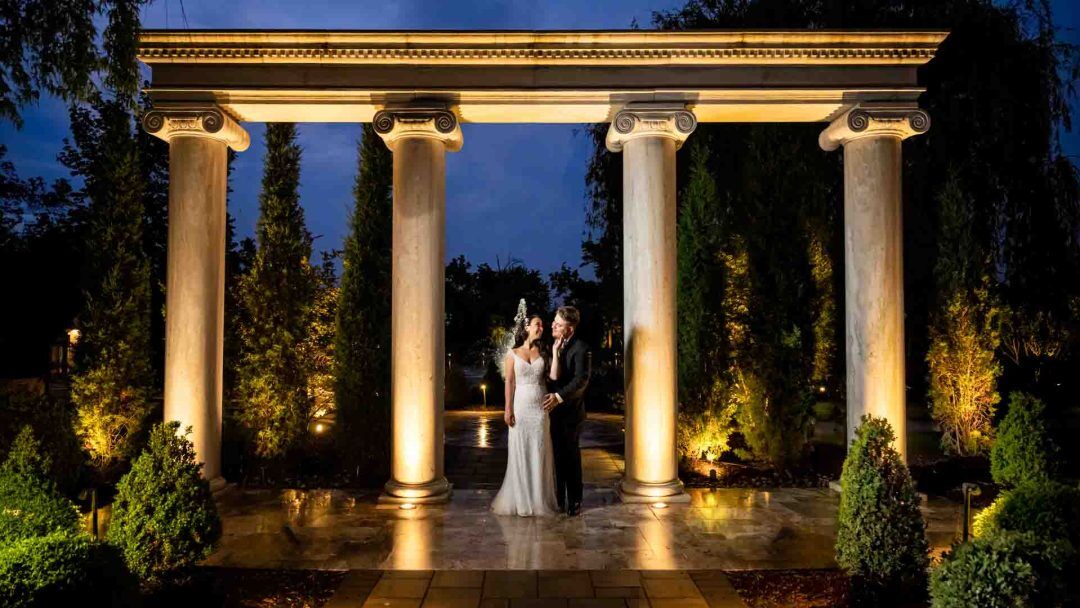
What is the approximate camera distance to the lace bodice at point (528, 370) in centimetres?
752

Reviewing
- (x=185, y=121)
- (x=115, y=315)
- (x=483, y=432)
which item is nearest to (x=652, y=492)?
(x=185, y=121)

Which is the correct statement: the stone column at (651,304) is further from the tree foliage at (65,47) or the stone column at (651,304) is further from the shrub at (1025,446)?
the tree foliage at (65,47)

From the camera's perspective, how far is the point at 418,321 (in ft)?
27.2

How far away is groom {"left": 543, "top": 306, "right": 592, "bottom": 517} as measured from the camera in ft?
24.4

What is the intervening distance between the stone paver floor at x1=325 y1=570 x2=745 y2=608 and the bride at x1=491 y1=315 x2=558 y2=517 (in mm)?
1797

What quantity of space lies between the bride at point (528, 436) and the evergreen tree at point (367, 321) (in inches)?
132

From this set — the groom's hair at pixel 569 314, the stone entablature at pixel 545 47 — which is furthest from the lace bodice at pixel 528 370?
the stone entablature at pixel 545 47

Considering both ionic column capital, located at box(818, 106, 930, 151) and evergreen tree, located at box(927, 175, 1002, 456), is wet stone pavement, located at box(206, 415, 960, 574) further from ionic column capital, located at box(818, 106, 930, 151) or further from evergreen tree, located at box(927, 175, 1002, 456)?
ionic column capital, located at box(818, 106, 930, 151)

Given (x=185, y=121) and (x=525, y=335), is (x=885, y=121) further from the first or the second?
(x=185, y=121)

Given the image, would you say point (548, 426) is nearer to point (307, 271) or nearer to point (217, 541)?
point (217, 541)

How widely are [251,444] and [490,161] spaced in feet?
579

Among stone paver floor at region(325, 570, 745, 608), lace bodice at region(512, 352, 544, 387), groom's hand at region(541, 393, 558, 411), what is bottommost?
stone paver floor at region(325, 570, 745, 608)

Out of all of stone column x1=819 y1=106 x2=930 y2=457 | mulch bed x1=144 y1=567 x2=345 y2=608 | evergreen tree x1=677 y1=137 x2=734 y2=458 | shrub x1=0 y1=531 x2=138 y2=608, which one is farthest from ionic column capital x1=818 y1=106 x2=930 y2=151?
shrub x1=0 y1=531 x2=138 y2=608

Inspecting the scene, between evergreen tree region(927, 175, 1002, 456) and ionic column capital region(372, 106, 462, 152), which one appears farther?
evergreen tree region(927, 175, 1002, 456)
